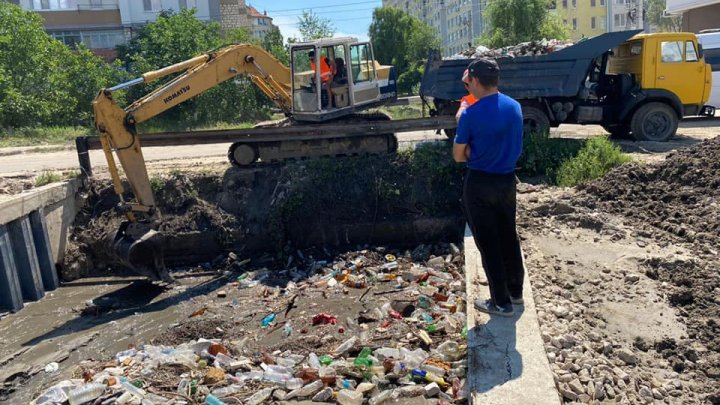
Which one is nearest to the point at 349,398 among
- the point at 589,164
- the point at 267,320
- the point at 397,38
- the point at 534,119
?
the point at 267,320

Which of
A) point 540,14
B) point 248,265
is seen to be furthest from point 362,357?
point 540,14

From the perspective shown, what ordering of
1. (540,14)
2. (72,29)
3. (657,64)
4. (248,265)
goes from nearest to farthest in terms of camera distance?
(248,265), (657,64), (540,14), (72,29)

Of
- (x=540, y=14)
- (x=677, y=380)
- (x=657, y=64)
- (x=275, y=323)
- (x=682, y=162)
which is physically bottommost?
(x=275, y=323)

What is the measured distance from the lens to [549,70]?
41.5 feet

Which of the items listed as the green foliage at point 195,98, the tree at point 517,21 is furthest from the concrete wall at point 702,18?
the green foliage at point 195,98

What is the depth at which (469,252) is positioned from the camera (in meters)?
6.68

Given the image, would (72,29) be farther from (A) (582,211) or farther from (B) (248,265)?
(A) (582,211)

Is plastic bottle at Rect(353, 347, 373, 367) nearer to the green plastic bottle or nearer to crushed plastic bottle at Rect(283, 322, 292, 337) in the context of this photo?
the green plastic bottle

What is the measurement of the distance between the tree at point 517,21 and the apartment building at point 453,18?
46.0 metres

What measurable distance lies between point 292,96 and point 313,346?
6.50m

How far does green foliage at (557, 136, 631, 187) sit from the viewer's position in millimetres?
9664

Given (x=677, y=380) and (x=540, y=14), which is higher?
(x=540, y=14)

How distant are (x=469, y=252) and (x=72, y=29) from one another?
145 feet

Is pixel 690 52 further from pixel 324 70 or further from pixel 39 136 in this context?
pixel 39 136
